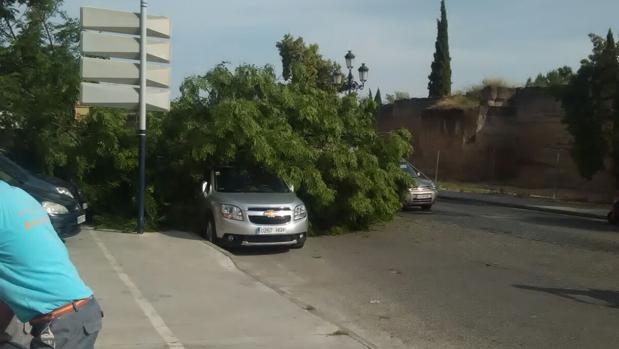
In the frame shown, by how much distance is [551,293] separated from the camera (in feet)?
29.9

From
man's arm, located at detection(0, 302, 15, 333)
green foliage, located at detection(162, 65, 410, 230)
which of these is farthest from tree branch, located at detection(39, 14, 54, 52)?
man's arm, located at detection(0, 302, 15, 333)

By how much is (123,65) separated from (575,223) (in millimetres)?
13379

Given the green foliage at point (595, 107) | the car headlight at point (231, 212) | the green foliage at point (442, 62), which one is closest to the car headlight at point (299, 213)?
the car headlight at point (231, 212)

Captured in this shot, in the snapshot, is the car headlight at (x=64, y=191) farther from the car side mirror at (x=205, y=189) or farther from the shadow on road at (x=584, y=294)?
the shadow on road at (x=584, y=294)

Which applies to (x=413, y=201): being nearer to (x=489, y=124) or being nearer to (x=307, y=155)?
(x=307, y=155)

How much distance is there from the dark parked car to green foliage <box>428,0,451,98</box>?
44.9m

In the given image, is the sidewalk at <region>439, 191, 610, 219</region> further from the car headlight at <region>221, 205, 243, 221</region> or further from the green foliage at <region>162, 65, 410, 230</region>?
the car headlight at <region>221, 205, 243, 221</region>

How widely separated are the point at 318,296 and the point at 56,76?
10.8 m

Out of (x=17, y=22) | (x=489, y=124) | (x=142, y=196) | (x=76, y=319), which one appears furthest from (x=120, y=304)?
(x=489, y=124)

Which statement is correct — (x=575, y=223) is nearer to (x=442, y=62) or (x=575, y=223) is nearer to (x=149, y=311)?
(x=149, y=311)

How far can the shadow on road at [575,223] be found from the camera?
1816 centimetres

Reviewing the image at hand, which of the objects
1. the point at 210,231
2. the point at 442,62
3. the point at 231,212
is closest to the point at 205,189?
the point at 210,231

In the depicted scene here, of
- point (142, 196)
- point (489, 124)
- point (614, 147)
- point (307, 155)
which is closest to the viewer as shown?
point (142, 196)

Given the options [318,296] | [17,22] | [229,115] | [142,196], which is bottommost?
[318,296]
